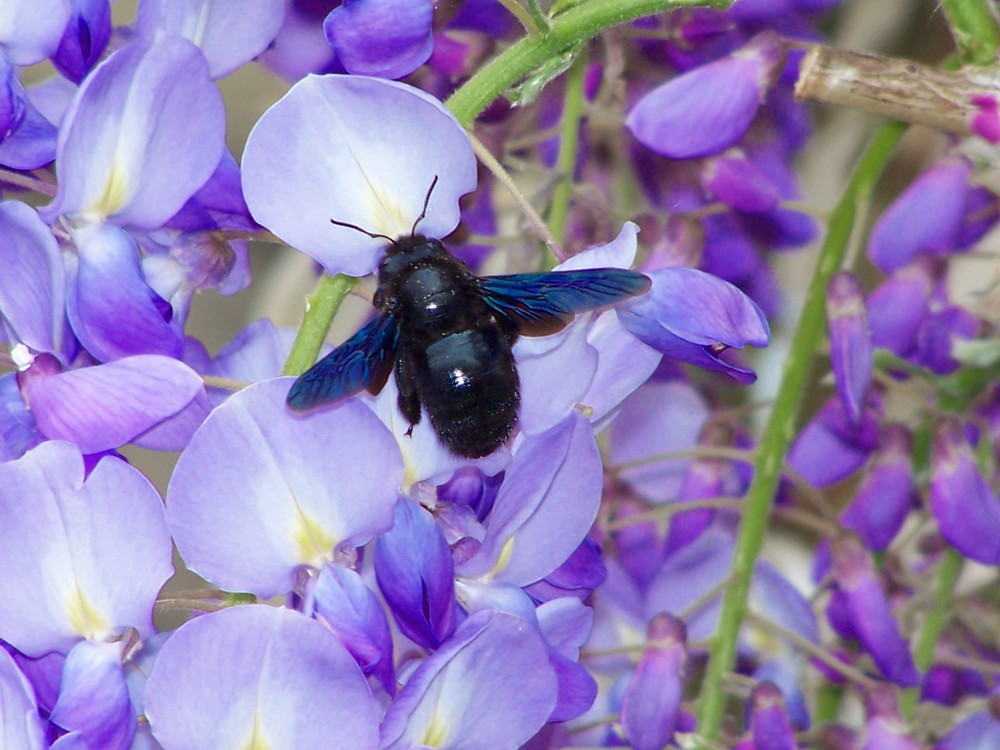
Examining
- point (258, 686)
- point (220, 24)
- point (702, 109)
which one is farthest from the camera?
point (702, 109)

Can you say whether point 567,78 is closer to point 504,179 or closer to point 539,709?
point 504,179

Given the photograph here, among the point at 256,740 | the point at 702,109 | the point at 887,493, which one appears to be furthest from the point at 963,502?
the point at 256,740

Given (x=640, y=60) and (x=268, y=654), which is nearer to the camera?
(x=268, y=654)

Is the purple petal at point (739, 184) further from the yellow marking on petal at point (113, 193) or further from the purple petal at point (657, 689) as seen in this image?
the yellow marking on petal at point (113, 193)

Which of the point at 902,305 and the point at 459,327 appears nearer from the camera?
the point at 459,327

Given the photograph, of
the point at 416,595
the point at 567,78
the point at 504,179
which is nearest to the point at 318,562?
the point at 416,595

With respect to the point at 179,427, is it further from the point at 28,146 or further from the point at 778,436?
the point at 778,436

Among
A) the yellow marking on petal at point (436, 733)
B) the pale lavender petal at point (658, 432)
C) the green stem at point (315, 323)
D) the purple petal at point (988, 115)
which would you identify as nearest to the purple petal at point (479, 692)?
the yellow marking on petal at point (436, 733)
